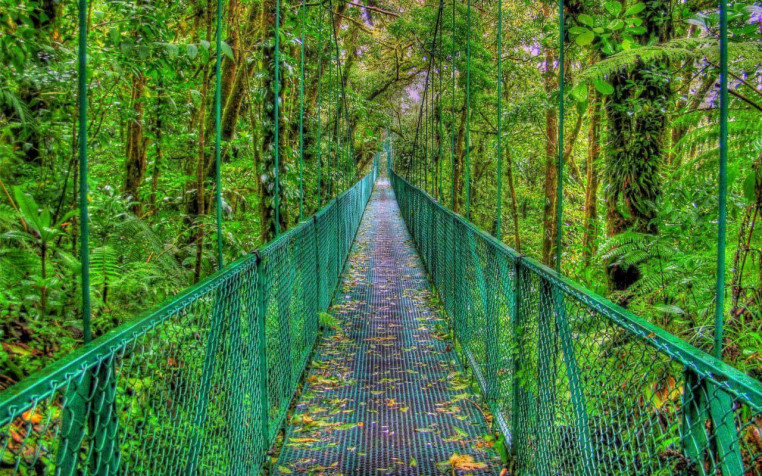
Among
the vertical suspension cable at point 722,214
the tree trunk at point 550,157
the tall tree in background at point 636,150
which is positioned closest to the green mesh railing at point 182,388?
the vertical suspension cable at point 722,214

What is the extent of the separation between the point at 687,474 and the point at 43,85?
3372 mm

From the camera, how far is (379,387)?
A: 357 centimetres

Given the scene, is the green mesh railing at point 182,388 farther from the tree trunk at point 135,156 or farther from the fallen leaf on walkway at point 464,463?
the tree trunk at point 135,156

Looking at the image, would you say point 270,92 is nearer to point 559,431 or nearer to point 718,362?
point 559,431

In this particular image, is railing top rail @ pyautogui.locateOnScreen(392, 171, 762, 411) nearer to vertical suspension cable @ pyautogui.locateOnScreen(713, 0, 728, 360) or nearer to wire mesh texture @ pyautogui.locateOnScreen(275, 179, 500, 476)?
vertical suspension cable @ pyautogui.locateOnScreen(713, 0, 728, 360)

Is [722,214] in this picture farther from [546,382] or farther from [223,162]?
[223,162]

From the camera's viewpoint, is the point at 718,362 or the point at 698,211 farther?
the point at 698,211

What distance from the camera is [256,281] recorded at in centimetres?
237

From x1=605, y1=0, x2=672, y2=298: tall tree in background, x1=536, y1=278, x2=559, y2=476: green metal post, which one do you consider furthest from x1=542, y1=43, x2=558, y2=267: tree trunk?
x1=536, y1=278, x2=559, y2=476: green metal post

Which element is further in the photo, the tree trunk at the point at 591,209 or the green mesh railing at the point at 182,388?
the tree trunk at the point at 591,209

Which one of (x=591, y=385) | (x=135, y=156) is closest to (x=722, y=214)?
(x=591, y=385)

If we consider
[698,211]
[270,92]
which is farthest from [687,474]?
[270,92]

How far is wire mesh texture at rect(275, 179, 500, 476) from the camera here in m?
2.58

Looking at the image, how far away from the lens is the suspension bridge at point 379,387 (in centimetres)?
106
